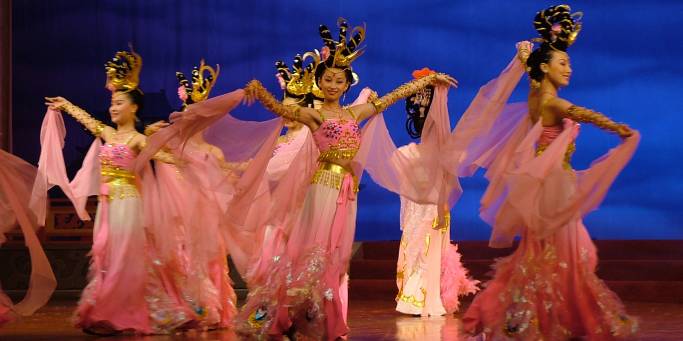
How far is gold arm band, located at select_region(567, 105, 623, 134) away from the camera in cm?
421

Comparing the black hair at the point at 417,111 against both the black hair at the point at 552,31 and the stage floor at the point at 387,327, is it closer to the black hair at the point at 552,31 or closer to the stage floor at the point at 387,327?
the stage floor at the point at 387,327

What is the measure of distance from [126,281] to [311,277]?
1.55m

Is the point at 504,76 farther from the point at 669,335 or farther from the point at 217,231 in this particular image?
the point at 217,231

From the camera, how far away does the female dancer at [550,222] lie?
4.22m

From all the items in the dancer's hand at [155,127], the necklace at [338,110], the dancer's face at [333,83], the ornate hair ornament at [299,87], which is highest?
the ornate hair ornament at [299,87]

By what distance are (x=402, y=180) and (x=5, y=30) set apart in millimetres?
7337

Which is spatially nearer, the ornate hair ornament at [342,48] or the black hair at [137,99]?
the ornate hair ornament at [342,48]

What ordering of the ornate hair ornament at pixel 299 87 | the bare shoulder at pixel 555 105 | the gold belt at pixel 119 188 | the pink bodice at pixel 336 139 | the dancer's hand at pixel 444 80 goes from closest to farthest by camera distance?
1. the bare shoulder at pixel 555 105
2. the pink bodice at pixel 336 139
3. the dancer's hand at pixel 444 80
4. the gold belt at pixel 119 188
5. the ornate hair ornament at pixel 299 87

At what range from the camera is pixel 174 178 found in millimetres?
6102

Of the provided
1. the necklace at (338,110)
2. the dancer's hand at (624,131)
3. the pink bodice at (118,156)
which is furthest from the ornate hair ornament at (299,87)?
the dancer's hand at (624,131)

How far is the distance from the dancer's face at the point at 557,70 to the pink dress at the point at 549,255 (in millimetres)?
202

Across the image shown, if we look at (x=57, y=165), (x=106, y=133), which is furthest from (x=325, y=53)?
(x=57, y=165)

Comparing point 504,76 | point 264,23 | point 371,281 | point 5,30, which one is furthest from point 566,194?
point 5,30

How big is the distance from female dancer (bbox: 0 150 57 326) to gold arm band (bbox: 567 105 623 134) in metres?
3.15
